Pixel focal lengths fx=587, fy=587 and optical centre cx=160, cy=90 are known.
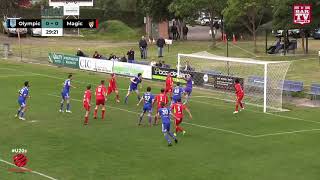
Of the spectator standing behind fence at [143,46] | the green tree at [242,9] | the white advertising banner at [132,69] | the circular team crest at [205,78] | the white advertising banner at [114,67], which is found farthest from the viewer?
the green tree at [242,9]

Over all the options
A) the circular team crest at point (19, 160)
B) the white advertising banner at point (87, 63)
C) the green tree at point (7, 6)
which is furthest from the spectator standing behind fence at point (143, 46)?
the circular team crest at point (19, 160)

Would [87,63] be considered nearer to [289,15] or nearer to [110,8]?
[289,15]

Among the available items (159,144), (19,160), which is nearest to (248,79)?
(159,144)

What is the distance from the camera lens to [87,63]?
56.4 meters

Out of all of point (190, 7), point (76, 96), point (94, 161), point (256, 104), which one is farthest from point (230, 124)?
point (190, 7)

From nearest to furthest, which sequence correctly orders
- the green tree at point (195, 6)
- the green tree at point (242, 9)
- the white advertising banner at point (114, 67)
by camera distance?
the white advertising banner at point (114, 67), the green tree at point (242, 9), the green tree at point (195, 6)

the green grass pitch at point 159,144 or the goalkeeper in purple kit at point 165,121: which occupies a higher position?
the goalkeeper in purple kit at point 165,121

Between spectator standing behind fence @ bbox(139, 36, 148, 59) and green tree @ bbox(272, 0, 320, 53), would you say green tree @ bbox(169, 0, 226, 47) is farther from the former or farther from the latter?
green tree @ bbox(272, 0, 320, 53)

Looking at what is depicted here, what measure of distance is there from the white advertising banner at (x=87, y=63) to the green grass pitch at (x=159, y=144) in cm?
1718

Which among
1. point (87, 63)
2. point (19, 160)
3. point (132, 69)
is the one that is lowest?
point (19, 160)

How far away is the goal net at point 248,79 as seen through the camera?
3672 centimetres

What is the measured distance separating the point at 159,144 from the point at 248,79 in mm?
16134

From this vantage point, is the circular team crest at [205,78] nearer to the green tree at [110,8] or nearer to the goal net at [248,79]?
the goal net at [248,79]

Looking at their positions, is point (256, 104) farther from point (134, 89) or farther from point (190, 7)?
point (190, 7)
